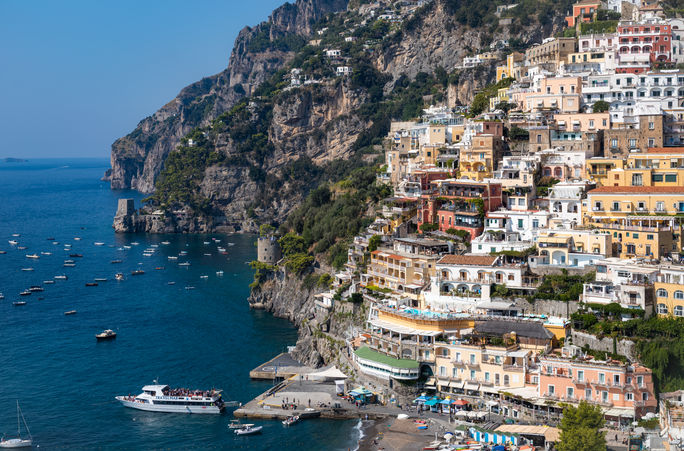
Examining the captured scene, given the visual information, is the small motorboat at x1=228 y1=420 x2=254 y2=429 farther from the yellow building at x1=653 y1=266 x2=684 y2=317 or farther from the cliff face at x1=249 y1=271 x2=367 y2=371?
the yellow building at x1=653 y1=266 x2=684 y2=317

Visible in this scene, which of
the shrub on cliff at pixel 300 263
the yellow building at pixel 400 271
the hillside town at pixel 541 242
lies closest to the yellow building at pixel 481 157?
the hillside town at pixel 541 242

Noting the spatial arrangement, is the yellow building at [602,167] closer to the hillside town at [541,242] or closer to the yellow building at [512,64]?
the hillside town at [541,242]

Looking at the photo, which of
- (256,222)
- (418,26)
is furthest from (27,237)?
(418,26)

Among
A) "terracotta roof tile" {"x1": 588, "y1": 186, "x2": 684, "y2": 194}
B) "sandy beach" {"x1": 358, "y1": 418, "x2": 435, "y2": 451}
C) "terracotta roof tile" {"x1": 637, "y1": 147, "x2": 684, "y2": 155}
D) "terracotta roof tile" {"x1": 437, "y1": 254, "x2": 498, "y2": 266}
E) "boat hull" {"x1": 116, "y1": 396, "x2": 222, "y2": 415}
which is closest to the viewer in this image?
"sandy beach" {"x1": 358, "y1": 418, "x2": 435, "y2": 451}

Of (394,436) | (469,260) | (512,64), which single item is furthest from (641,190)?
(512,64)

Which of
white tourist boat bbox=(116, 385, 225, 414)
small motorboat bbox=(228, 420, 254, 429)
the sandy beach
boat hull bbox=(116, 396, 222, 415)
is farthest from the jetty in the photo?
the sandy beach

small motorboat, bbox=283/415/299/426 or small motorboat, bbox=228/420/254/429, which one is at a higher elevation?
small motorboat, bbox=283/415/299/426

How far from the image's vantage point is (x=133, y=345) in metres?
64.8

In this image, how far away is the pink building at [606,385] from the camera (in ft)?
130

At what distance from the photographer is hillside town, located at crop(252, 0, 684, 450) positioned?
42.4m

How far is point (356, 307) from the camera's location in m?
55.5

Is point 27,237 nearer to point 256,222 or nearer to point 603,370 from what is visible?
point 256,222

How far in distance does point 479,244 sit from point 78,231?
90146 mm

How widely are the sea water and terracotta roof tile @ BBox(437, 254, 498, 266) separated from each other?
11.8 m
